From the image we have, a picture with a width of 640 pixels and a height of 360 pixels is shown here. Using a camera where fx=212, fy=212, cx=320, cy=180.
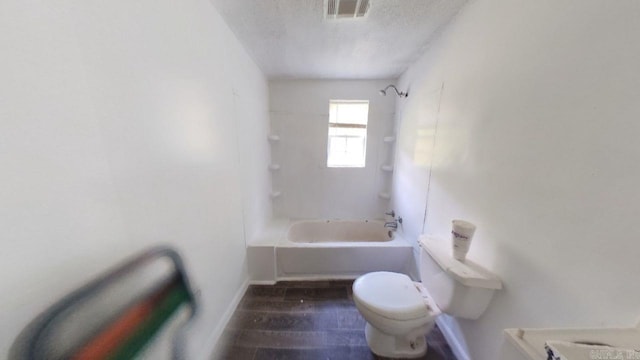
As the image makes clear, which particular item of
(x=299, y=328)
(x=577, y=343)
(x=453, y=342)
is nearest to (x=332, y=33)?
(x=577, y=343)

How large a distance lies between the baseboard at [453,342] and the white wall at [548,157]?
0.08 metres

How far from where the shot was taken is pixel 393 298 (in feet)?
4.18

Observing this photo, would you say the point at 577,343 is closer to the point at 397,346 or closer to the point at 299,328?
the point at 397,346

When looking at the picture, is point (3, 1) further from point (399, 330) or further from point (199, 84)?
point (399, 330)

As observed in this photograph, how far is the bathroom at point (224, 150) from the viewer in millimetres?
541

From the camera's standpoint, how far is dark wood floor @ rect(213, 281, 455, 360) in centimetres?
139

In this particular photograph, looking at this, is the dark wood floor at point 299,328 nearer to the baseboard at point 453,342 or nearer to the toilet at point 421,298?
the baseboard at point 453,342

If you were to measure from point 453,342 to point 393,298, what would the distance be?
0.60 m

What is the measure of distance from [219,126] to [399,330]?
170 centimetres

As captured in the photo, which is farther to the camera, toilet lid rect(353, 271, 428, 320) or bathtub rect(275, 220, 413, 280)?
bathtub rect(275, 220, 413, 280)

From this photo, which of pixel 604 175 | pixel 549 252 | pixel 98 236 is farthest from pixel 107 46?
pixel 549 252

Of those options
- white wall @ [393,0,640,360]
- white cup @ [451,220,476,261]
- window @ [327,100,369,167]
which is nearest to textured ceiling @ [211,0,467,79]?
white wall @ [393,0,640,360]

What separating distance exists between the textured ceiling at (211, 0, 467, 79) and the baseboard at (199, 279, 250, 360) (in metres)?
2.10

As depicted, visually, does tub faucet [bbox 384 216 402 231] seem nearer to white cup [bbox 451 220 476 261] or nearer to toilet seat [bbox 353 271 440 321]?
toilet seat [bbox 353 271 440 321]
